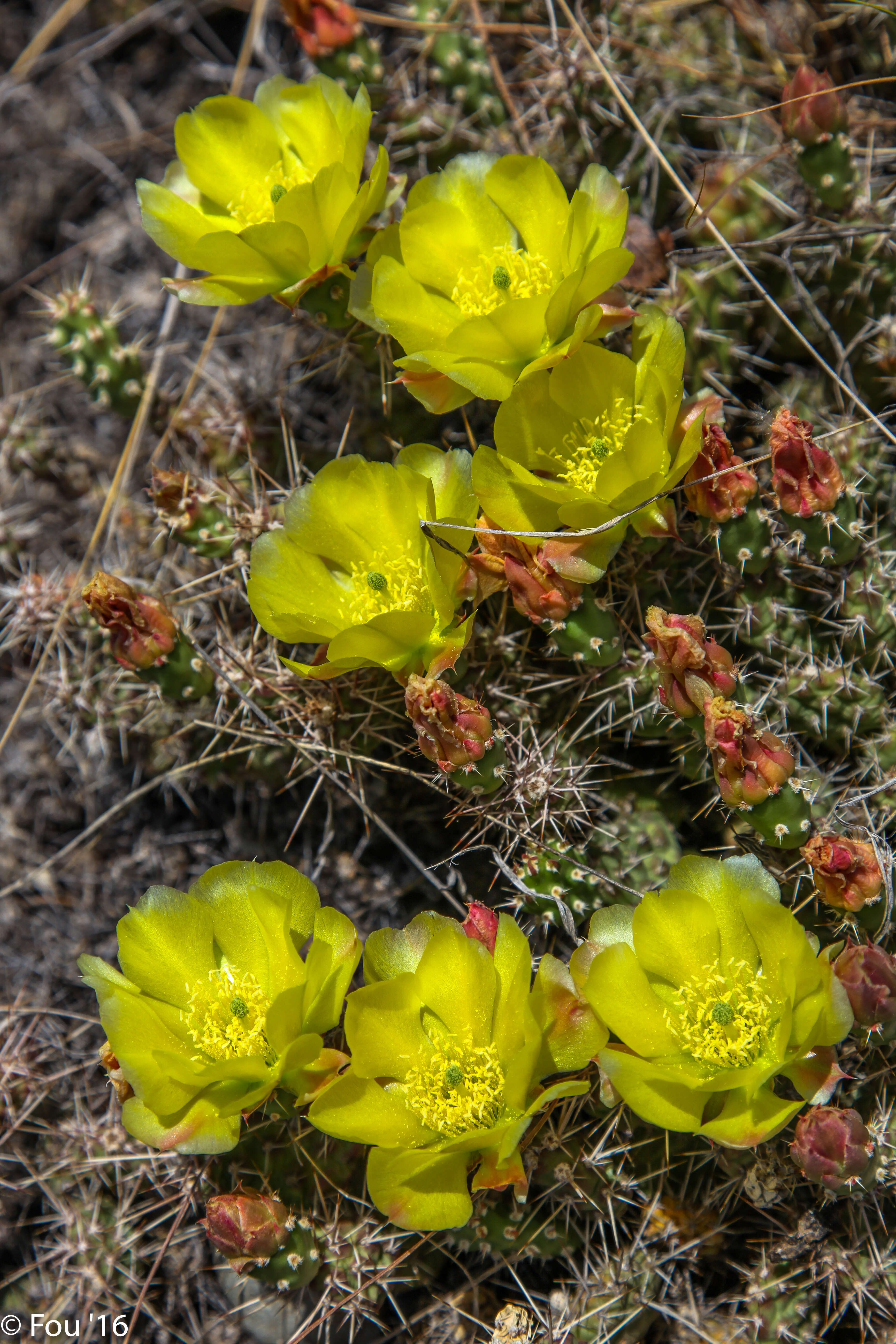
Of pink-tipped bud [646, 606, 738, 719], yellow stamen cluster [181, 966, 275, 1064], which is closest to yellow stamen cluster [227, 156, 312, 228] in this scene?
pink-tipped bud [646, 606, 738, 719]

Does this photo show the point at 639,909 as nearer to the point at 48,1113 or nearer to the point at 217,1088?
the point at 217,1088

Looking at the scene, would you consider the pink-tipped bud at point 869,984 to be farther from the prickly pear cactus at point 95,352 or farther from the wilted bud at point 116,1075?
the prickly pear cactus at point 95,352

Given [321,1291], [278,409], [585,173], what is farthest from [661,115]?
[321,1291]

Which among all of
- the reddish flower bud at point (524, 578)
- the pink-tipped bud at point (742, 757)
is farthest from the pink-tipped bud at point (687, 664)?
the reddish flower bud at point (524, 578)

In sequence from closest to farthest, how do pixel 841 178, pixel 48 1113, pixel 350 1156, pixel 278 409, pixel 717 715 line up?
pixel 717 715 → pixel 350 1156 → pixel 841 178 → pixel 48 1113 → pixel 278 409

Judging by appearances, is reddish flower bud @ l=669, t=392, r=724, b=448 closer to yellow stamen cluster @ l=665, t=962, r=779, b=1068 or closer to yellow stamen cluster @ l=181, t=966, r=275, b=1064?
yellow stamen cluster @ l=665, t=962, r=779, b=1068

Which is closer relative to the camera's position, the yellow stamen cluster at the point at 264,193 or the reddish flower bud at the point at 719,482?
the reddish flower bud at the point at 719,482
